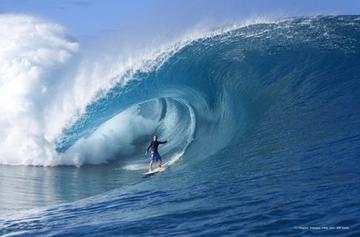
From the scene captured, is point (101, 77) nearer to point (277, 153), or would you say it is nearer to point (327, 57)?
point (327, 57)

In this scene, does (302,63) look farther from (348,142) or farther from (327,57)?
(348,142)

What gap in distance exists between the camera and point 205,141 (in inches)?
513

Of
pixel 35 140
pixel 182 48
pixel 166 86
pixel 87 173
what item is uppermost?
pixel 182 48

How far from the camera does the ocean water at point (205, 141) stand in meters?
6.27

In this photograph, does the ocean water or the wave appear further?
the wave

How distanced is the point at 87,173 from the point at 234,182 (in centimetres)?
620

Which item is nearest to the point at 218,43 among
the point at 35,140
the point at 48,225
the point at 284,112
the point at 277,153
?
the point at 284,112

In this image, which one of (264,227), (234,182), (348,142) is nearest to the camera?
(264,227)

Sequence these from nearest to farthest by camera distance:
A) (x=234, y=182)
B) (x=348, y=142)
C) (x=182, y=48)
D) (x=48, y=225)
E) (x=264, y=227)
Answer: (x=264, y=227)
(x=48, y=225)
(x=234, y=182)
(x=348, y=142)
(x=182, y=48)

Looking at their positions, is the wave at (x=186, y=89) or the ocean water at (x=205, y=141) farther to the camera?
the wave at (x=186, y=89)

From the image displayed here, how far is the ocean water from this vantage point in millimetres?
6273

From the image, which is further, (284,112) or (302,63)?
(302,63)

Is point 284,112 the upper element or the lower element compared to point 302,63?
lower

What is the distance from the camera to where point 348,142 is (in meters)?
8.31
